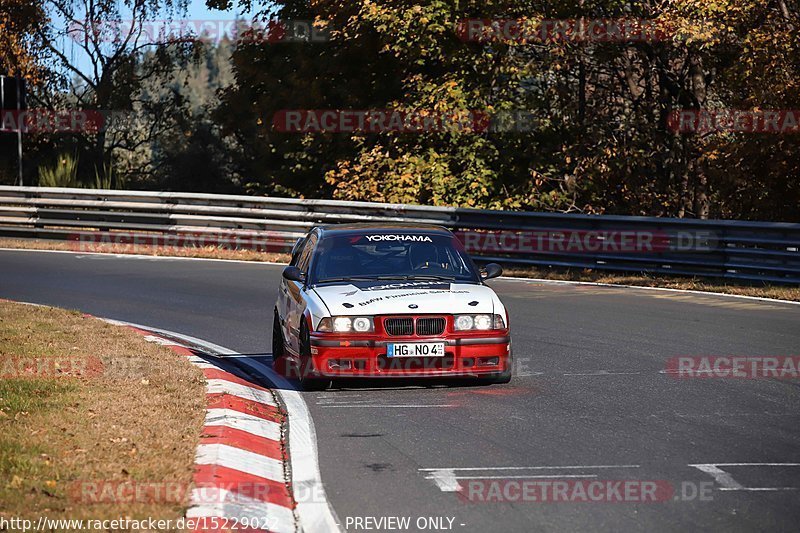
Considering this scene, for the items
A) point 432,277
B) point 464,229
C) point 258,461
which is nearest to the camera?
point 258,461

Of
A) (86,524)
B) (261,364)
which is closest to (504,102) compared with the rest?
(261,364)

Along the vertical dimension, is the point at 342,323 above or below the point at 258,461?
above

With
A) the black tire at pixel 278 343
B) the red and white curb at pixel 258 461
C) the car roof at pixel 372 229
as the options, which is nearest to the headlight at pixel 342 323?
the red and white curb at pixel 258 461

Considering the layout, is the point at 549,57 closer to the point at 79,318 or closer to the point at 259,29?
the point at 259,29

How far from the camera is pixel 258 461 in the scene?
7594 millimetres

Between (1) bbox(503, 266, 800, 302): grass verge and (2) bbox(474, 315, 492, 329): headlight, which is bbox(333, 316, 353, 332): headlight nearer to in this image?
(2) bbox(474, 315, 492, 329): headlight

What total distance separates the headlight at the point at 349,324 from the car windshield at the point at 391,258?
2.99ft

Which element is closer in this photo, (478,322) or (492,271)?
(478,322)

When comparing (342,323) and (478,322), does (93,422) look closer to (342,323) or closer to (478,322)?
(342,323)

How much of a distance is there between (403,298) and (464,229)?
12.4 metres

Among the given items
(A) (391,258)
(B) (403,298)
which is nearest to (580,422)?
(B) (403,298)

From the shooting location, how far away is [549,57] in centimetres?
2641

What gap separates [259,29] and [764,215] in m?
15.6

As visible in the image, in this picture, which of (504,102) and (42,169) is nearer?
(504,102)
